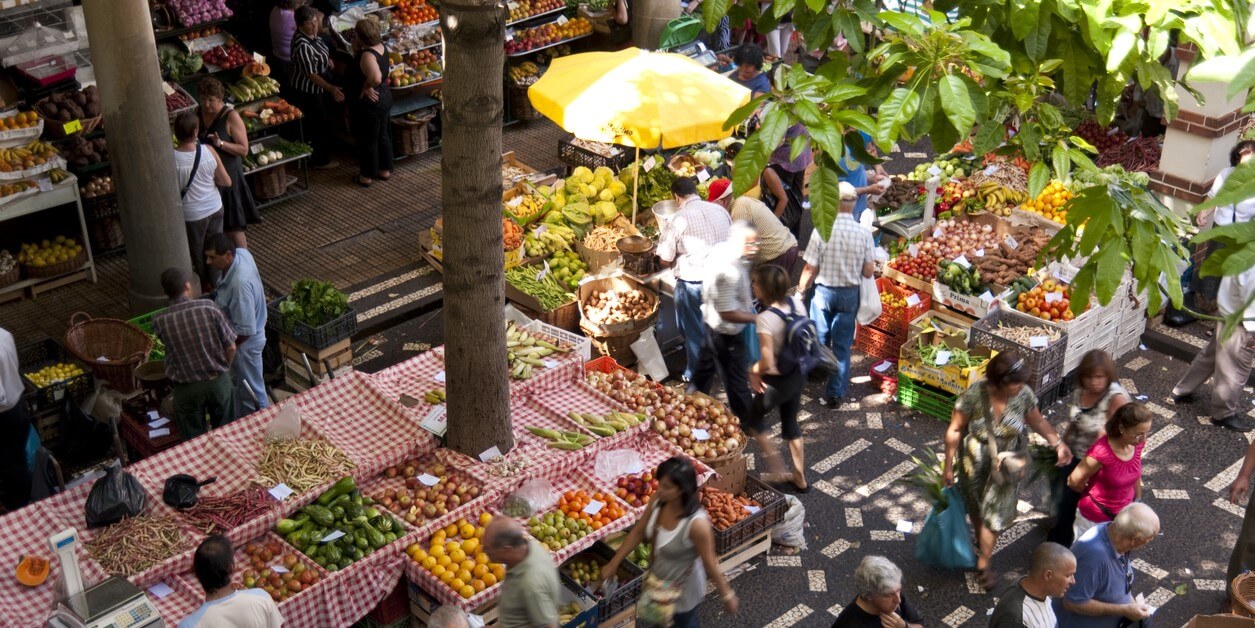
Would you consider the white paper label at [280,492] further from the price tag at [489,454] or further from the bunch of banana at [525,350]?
the bunch of banana at [525,350]

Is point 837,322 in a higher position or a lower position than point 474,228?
lower

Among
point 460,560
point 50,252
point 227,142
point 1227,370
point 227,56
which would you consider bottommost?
point 50,252

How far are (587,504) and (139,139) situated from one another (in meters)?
4.77

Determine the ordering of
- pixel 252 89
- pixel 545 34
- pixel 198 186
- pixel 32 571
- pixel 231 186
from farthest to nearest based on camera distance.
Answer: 1. pixel 545 34
2. pixel 252 89
3. pixel 231 186
4. pixel 198 186
5. pixel 32 571

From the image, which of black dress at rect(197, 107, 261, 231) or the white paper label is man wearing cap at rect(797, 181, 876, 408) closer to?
the white paper label

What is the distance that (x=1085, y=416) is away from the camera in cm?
800

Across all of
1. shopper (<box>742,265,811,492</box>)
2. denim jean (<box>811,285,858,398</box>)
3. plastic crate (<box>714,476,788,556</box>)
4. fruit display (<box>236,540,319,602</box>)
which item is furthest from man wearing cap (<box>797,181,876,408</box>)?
fruit display (<box>236,540,319,602</box>)

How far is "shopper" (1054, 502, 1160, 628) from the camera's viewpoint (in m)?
6.82

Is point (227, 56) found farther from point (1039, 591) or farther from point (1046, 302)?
point (1039, 591)

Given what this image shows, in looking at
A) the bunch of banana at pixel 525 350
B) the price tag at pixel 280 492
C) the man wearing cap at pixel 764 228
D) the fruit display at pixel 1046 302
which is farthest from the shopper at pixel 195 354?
the fruit display at pixel 1046 302

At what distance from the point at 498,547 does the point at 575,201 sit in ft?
20.6

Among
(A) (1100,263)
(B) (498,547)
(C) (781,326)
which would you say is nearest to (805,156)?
(C) (781,326)

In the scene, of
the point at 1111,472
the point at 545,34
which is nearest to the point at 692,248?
the point at 1111,472

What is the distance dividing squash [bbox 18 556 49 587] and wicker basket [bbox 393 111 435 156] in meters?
7.96
